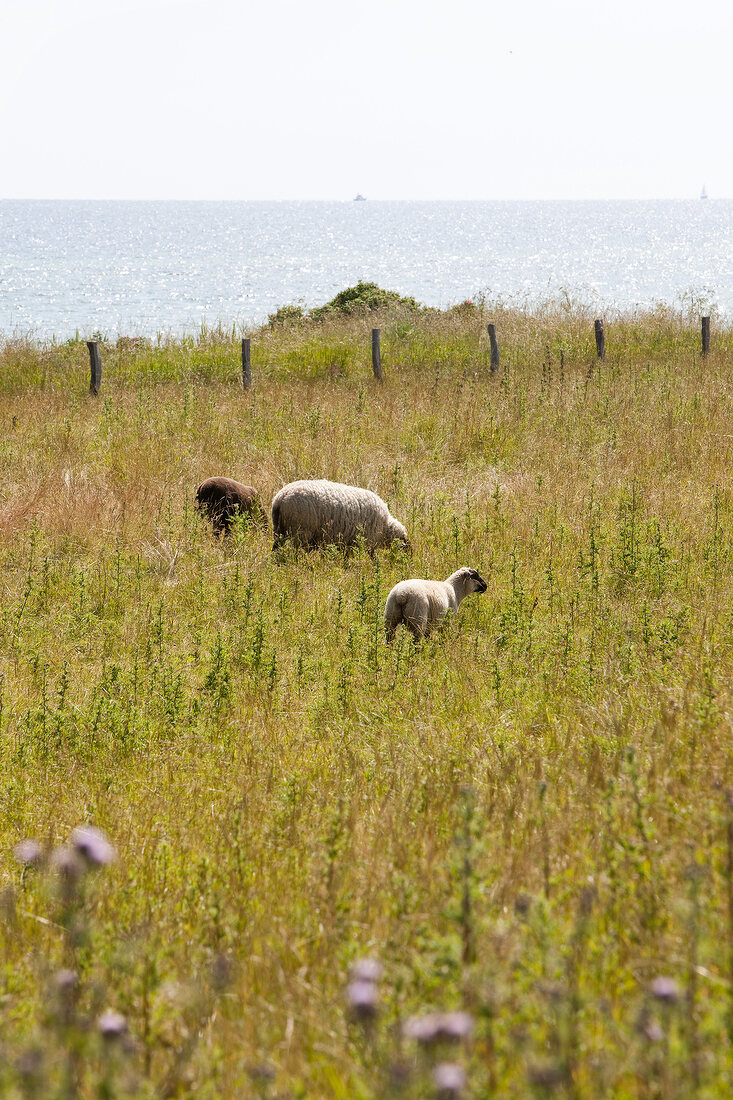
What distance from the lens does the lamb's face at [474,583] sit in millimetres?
7895

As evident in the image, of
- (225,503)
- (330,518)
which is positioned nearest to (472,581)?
(330,518)

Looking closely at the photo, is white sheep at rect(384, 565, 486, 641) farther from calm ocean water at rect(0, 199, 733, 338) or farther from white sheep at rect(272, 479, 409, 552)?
calm ocean water at rect(0, 199, 733, 338)

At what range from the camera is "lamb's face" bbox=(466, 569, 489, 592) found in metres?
7.89

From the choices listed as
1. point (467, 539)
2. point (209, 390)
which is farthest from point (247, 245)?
point (467, 539)

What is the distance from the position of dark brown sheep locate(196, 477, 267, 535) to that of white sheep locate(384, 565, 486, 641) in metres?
3.53

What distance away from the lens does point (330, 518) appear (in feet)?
32.1

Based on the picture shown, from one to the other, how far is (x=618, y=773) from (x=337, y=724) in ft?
6.71

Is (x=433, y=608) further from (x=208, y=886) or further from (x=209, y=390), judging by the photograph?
(x=209, y=390)

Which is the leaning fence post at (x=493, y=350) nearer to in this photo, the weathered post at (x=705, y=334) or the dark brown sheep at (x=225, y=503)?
the weathered post at (x=705, y=334)

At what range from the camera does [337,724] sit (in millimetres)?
5602

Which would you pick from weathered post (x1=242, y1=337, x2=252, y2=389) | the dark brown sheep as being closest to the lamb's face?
the dark brown sheep

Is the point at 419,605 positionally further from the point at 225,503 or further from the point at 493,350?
the point at 493,350

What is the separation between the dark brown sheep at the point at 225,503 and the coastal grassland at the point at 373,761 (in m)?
0.44

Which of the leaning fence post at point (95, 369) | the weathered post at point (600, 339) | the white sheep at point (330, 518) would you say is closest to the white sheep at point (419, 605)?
the white sheep at point (330, 518)
